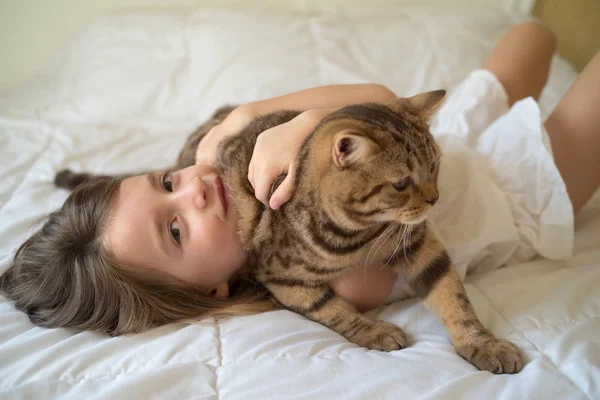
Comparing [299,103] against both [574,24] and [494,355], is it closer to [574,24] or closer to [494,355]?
[494,355]

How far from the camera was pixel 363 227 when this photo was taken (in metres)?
0.87

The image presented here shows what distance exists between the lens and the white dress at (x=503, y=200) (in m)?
1.05

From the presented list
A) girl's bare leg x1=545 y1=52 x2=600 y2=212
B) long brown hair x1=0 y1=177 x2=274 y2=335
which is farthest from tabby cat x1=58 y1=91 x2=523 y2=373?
girl's bare leg x1=545 y1=52 x2=600 y2=212

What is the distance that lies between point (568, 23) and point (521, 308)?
1800 mm

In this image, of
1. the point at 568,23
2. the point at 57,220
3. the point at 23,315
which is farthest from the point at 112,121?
the point at 568,23

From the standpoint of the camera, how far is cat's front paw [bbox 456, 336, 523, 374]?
756 millimetres

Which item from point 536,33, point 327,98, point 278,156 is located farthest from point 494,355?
point 536,33

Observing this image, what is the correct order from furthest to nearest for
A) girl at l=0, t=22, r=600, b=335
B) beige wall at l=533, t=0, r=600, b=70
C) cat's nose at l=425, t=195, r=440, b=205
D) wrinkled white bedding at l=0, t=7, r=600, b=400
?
beige wall at l=533, t=0, r=600, b=70 < girl at l=0, t=22, r=600, b=335 < cat's nose at l=425, t=195, r=440, b=205 < wrinkled white bedding at l=0, t=7, r=600, b=400

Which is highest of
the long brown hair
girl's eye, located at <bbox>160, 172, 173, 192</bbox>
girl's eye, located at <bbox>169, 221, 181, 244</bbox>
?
girl's eye, located at <bbox>160, 172, 173, 192</bbox>

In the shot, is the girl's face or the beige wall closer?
the girl's face

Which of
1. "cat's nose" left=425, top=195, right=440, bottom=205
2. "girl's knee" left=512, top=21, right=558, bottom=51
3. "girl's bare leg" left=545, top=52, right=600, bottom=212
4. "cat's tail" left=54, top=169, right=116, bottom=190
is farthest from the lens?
"girl's knee" left=512, top=21, right=558, bottom=51

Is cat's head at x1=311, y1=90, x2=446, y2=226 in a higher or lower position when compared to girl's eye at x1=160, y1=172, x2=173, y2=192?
higher

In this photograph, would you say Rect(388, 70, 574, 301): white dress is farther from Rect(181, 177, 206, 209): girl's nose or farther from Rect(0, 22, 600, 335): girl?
Rect(181, 177, 206, 209): girl's nose

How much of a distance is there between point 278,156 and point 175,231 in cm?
28
